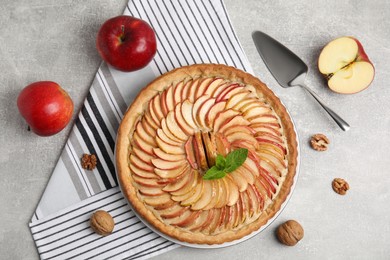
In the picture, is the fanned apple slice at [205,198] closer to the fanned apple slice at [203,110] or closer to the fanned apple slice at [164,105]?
the fanned apple slice at [203,110]

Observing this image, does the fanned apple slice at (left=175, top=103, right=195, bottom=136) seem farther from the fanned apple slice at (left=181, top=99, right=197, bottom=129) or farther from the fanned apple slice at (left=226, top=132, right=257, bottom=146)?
the fanned apple slice at (left=226, top=132, right=257, bottom=146)

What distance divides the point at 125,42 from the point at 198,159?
742 mm

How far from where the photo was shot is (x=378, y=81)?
317 cm

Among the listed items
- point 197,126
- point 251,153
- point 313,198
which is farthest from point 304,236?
point 197,126

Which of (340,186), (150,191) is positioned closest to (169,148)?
(150,191)

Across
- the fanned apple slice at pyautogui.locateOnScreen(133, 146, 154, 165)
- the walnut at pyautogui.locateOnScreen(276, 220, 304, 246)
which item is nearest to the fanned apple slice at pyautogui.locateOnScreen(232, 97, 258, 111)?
the fanned apple slice at pyautogui.locateOnScreen(133, 146, 154, 165)

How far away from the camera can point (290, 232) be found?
2.94 metres

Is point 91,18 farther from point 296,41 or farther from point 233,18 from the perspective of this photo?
point 296,41

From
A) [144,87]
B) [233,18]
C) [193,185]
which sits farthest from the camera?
[233,18]

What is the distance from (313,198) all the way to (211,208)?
2.35ft

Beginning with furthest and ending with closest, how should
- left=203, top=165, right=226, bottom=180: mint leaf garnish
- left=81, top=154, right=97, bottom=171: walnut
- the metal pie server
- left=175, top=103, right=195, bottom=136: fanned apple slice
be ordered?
the metal pie server, left=81, top=154, right=97, bottom=171: walnut, left=175, top=103, right=195, bottom=136: fanned apple slice, left=203, top=165, right=226, bottom=180: mint leaf garnish

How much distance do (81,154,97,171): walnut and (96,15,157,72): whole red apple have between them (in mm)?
528

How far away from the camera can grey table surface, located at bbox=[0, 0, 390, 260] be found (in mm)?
2949

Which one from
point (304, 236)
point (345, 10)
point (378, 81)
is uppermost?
point (345, 10)
